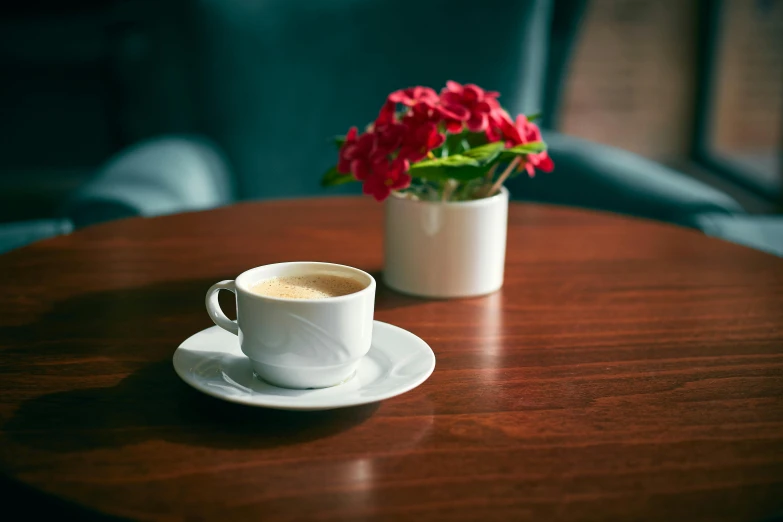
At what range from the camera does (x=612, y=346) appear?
707mm

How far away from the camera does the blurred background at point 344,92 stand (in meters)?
1.46

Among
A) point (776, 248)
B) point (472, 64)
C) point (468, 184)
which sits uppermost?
point (472, 64)

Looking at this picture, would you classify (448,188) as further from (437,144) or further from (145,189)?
(145,189)

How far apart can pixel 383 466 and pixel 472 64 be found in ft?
4.65

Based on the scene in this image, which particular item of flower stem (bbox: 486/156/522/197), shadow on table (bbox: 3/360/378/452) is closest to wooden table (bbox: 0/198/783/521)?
shadow on table (bbox: 3/360/378/452)

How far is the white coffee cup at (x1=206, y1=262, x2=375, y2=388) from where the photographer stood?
1.81ft

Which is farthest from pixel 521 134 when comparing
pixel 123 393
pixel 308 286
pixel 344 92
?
pixel 344 92

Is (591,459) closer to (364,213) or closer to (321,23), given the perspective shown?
(364,213)

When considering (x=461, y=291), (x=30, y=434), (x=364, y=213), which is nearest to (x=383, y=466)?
(x=30, y=434)

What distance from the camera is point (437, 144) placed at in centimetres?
78

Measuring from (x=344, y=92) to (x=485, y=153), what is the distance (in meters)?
1.04

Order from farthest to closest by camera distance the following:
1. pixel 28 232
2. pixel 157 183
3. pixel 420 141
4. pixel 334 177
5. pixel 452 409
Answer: pixel 157 183
pixel 28 232
pixel 334 177
pixel 420 141
pixel 452 409

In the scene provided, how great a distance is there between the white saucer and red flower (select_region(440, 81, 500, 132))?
236mm

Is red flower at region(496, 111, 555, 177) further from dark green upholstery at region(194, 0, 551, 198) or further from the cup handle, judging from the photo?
dark green upholstery at region(194, 0, 551, 198)
